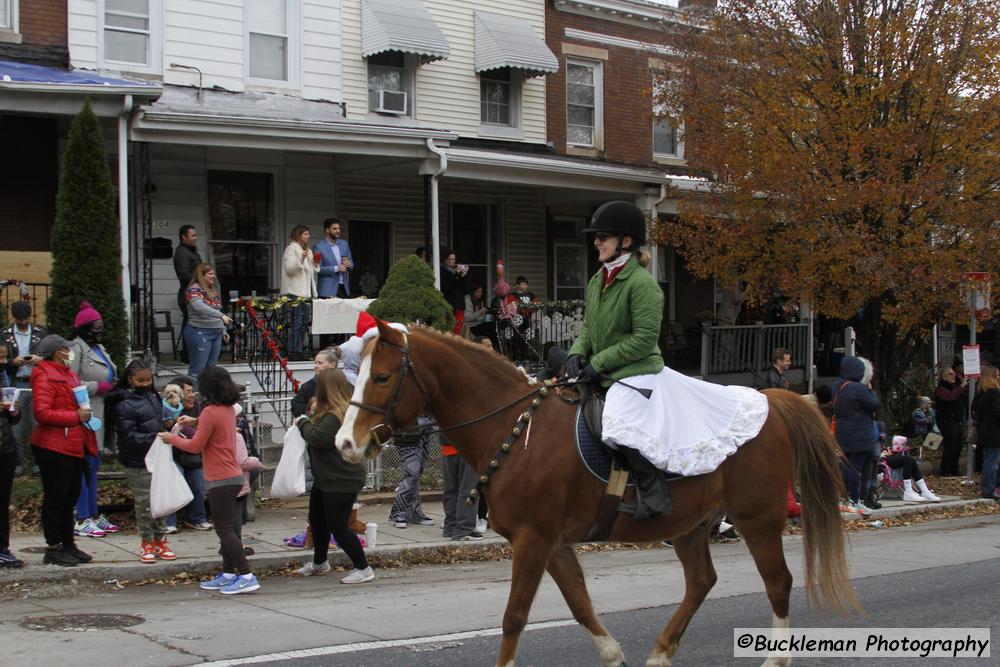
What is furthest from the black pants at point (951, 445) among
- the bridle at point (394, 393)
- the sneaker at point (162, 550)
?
the bridle at point (394, 393)

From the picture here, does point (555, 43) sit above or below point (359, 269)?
above

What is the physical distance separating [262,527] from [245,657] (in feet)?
16.6

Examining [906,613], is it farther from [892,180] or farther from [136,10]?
[136,10]

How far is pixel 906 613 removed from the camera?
8086 mm

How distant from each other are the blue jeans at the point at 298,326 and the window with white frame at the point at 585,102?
896 cm

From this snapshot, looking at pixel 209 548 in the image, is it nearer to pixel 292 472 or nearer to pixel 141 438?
pixel 141 438

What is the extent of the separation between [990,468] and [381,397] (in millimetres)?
13046

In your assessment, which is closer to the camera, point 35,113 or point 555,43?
point 35,113

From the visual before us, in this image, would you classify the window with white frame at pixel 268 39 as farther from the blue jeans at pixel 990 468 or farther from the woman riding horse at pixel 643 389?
the woman riding horse at pixel 643 389

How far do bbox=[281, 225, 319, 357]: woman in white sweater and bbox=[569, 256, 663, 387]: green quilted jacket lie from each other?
10.3m

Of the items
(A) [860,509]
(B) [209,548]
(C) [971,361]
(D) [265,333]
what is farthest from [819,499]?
(C) [971,361]

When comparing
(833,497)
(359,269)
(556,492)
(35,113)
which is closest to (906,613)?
(833,497)

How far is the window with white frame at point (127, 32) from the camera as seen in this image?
1714 cm

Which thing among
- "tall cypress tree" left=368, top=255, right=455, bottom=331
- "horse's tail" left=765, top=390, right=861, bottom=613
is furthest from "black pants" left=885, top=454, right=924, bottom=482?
"horse's tail" left=765, top=390, right=861, bottom=613
